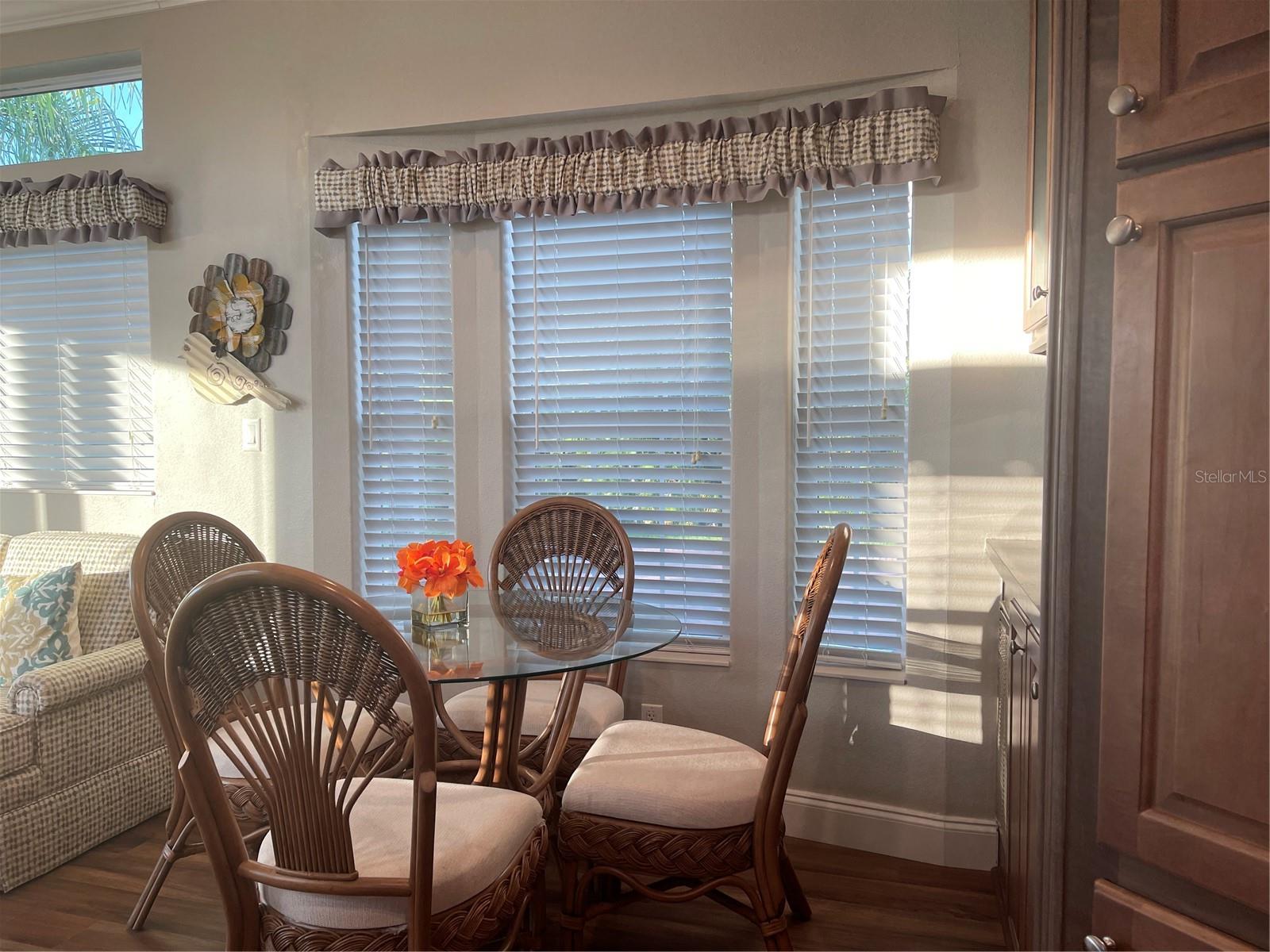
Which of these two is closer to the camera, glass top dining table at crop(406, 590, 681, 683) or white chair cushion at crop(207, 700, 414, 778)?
glass top dining table at crop(406, 590, 681, 683)

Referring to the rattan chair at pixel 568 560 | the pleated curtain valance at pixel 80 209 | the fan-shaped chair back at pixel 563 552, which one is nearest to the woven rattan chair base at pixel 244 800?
the rattan chair at pixel 568 560

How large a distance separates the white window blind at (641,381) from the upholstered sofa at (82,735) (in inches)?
57.9

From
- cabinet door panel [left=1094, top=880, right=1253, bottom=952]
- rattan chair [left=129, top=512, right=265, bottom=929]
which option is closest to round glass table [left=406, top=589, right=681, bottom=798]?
rattan chair [left=129, top=512, right=265, bottom=929]

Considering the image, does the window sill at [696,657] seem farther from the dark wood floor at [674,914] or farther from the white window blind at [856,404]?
the dark wood floor at [674,914]

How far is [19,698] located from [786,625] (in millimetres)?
2333

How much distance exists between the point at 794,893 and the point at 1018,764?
0.71 metres

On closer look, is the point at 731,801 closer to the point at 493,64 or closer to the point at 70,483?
the point at 493,64

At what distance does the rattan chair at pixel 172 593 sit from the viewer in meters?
2.11

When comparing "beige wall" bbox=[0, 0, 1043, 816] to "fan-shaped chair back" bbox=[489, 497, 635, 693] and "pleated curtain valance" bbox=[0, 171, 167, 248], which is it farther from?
"fan-shaped chair back" bbox=[489, 497, 635, 693]

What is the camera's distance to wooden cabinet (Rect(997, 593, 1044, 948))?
170 centimetres

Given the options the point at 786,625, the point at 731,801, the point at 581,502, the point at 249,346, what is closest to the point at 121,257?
the point at 249,346

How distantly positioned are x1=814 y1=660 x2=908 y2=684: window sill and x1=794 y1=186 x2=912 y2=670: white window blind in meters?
0.02

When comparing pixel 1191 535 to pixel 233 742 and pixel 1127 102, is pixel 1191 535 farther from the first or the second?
pixel 233 742

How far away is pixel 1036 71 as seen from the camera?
2248 millimetres
